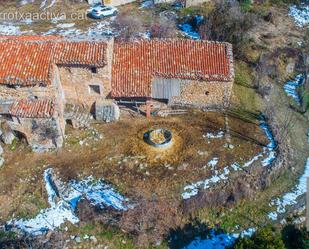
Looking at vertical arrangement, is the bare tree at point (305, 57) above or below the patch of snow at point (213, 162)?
above

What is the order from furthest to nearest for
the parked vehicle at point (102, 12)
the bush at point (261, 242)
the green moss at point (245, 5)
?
the green moss at point (245, 5)
the parked vehicle at point (102, 12)
the bush at point (261, 242)

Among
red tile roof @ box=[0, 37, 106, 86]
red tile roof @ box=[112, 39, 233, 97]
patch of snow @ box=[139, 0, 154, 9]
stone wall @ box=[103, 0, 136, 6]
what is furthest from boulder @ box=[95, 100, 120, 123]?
patch of snow @ box=[139, 0, 154, 9]

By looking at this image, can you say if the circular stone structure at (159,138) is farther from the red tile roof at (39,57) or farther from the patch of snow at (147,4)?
the patch of snow at (147,4)

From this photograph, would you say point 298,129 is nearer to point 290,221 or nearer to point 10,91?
point 290,221

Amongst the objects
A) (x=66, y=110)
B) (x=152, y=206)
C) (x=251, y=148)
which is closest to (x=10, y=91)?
(x=66, y=110)

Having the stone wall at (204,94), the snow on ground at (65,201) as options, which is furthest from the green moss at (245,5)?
the snow on ground at (65,201)

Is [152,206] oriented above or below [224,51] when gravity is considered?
below

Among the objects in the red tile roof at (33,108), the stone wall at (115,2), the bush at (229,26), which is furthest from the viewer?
the stone wall at (115,2)
